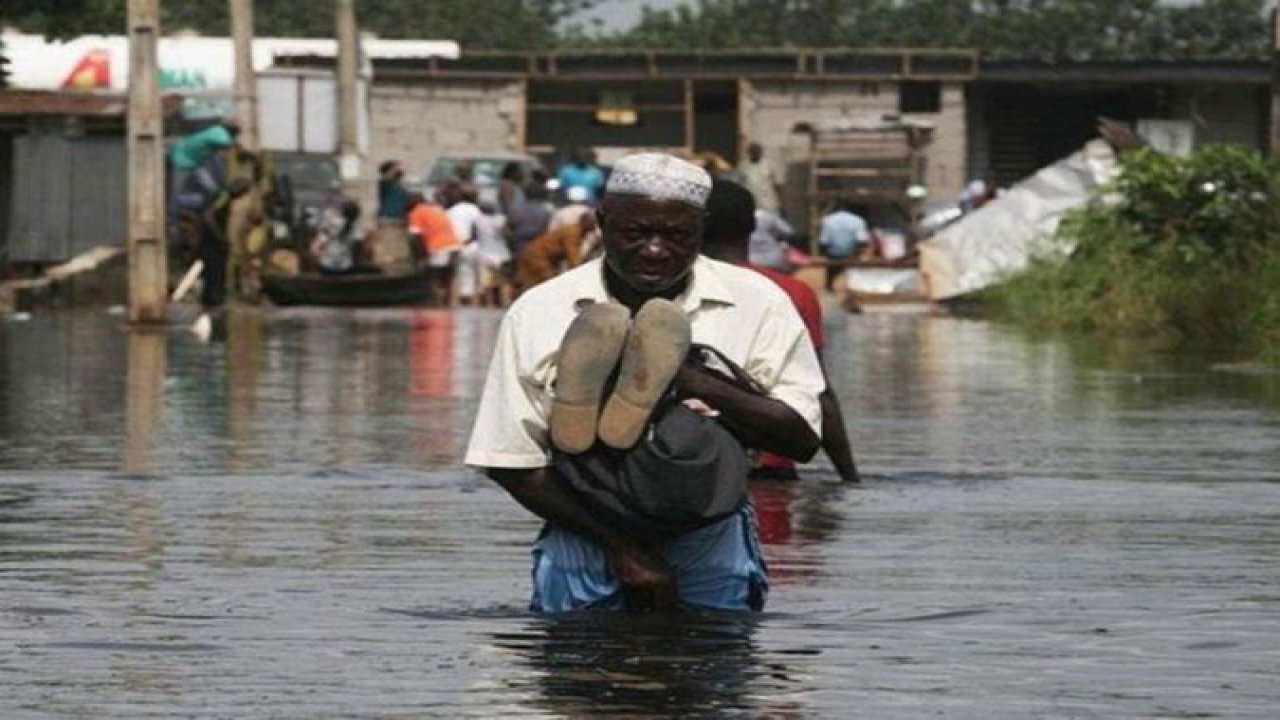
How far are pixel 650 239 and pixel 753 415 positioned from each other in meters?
0.44

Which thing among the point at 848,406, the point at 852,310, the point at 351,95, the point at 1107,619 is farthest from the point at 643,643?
the point at 351,95

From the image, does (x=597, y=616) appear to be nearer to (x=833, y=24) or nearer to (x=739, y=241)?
(x=739, y=241)

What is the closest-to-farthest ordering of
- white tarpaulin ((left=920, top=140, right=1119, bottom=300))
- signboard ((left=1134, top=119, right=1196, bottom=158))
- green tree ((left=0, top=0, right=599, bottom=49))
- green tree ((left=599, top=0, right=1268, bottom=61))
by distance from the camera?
white tarpaulin ((left=920, top=140, right=1119, bottom=300)) → signboard ((left=1134, top=119, right=1196, bottom=158)) → green tree ((left=0, top=0, right=599, bottom=49)) → green tree ((left=599, top=0, right=1268, bottom=61))

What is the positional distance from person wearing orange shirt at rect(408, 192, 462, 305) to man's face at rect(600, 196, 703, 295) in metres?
35.7

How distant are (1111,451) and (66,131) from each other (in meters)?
27.3

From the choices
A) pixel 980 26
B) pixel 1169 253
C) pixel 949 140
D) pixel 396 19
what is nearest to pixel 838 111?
pixel 949 140

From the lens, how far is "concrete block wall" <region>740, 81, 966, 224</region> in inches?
2456

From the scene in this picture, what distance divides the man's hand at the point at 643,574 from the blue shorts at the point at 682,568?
62 millimetres

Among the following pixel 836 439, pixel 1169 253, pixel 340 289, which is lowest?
pixel 340 289

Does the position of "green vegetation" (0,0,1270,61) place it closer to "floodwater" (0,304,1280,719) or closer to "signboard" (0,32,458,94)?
"signboard" (0,32,458,94)

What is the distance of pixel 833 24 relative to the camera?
110m

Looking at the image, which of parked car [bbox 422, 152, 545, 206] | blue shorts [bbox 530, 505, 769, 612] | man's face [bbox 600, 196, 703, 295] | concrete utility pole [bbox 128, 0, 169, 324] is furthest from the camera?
parked car [bbox 422, 152, 545, 206]

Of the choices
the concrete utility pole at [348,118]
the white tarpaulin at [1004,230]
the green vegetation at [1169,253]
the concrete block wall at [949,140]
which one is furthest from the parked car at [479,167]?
the green vegetation at [1169,253]

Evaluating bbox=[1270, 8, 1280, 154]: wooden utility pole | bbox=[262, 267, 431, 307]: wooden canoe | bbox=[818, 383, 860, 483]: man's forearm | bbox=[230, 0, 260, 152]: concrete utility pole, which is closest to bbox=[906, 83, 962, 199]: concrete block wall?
bbox=[230, 0, 260, 152]: concrete utility pole
